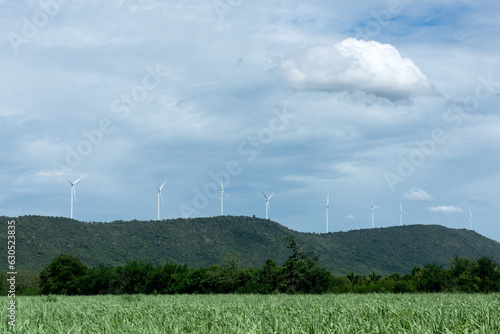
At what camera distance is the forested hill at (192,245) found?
5522 inches

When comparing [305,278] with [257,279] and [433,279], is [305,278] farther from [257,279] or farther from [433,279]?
[433,279]

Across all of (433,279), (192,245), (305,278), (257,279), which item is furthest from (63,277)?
(192,245)

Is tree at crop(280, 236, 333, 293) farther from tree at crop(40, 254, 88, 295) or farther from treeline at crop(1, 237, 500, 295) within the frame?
tree at crop(40, 254, 88, 295)

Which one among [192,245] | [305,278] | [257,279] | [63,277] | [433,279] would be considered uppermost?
[192,245]

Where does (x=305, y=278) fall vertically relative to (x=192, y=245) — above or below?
below

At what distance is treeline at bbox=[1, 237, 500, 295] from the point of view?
2462 inches

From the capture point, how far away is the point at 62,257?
278 ft

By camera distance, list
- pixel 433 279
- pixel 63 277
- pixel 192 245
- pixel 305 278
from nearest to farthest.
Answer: pixel 305 278 < pixel 433 279 < pixel 63 277 < pixel 192 245

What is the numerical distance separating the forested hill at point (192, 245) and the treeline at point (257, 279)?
162 ft

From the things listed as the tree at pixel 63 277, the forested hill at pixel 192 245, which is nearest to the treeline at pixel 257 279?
the tree at pixel 63 277

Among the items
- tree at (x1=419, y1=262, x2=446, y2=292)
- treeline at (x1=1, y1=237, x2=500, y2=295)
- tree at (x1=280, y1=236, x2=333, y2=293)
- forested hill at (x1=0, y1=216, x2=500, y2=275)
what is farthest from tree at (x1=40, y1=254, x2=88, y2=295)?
tree at (x1=419, y1=262, x2=446, y2=292)

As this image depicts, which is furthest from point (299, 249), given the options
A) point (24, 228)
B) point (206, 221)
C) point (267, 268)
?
point (206, 221)

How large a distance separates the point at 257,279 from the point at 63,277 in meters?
36.8

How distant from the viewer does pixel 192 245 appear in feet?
544
